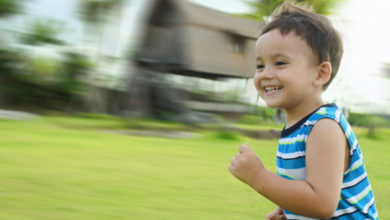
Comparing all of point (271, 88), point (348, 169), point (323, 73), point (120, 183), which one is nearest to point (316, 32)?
point (323, 73)

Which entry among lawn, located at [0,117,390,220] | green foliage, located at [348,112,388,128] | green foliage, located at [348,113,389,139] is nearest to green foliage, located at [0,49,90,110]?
lawn, located at [0,117,390,220]

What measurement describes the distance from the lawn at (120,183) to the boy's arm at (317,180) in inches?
52.3

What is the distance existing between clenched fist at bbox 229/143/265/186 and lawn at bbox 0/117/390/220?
1272 mm

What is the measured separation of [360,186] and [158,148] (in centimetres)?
456

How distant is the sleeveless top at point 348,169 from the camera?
4.66 feet

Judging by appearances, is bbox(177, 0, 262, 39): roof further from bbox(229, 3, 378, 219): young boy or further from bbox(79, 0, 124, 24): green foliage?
bbox(229, 3, 378, 219): young boy

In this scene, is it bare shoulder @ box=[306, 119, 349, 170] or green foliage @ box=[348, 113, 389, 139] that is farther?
green foliage @ box=[348, 113, 389, 139]

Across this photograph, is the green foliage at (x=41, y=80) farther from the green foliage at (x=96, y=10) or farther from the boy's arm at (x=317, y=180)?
the boy's arm at (x=317, y=180)

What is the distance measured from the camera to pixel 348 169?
57.2 inches

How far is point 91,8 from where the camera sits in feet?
41.5

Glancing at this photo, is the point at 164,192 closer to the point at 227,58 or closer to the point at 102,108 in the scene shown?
the point at 102,108

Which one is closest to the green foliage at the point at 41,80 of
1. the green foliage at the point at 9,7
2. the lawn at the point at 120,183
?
the green foliage at the point at 9,7

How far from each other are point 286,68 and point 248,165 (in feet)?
1.17

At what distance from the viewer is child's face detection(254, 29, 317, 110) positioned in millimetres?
1482
